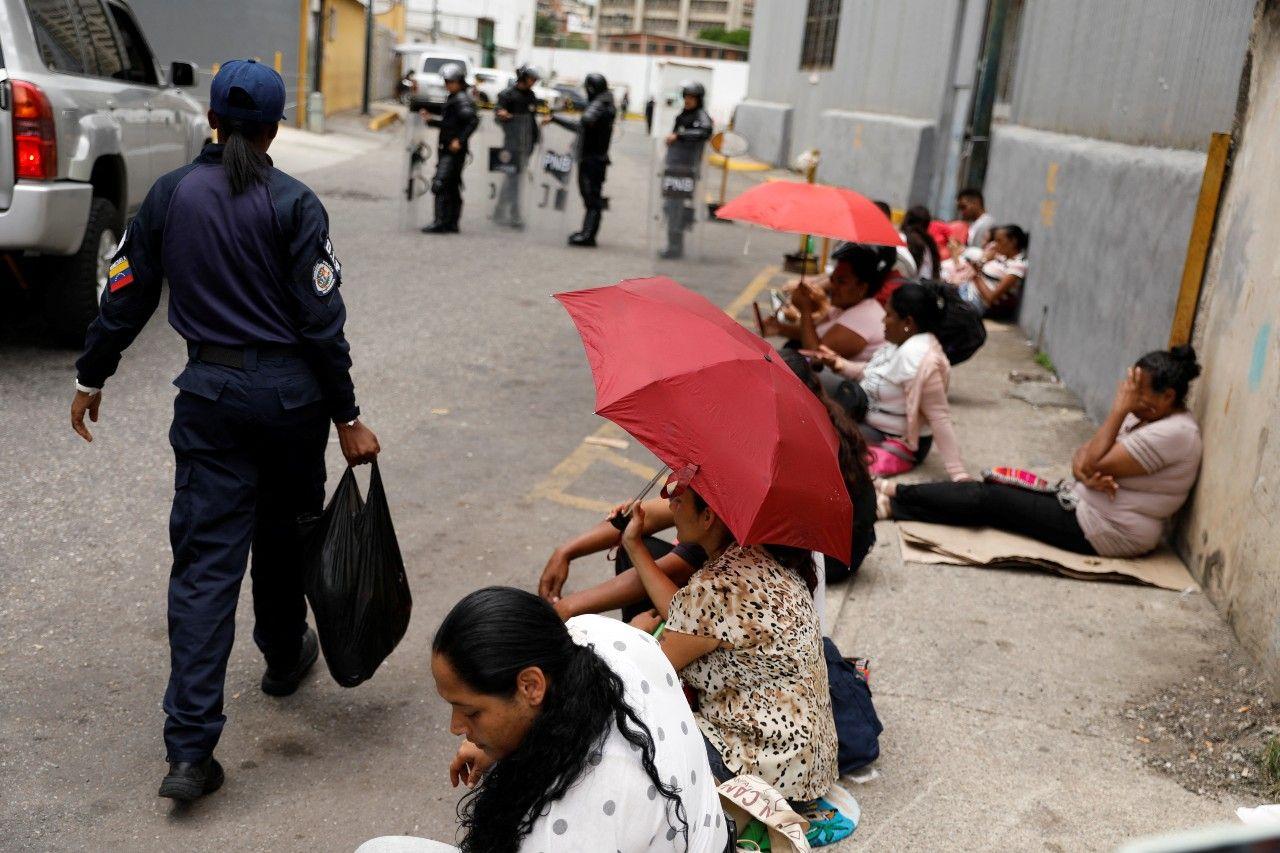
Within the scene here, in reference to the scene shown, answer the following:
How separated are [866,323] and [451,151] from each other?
752 cm

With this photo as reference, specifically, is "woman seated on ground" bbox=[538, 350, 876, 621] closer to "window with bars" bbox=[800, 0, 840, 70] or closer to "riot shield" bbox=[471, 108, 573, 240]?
"riot shield" bbox=[471, 108, 573, 240]

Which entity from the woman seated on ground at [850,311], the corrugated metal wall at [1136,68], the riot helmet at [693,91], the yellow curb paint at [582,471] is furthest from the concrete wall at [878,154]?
the yellow curb paint at [582,471]

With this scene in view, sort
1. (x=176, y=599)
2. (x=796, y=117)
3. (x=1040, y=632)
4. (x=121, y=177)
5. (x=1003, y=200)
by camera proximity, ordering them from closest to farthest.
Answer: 1. (x=176, y=599)
2. (x=1040, y=632)
3. (x=121, y=177)
4. (x=1003, y=200)
5. (x=796, y=117)

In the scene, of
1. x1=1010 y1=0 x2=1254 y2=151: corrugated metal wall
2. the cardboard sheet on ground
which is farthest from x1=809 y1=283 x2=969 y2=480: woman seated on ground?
x1=1010 y1=0 x2=1254 y2=151: corrugated metal wall

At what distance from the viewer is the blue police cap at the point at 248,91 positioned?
10.7 ft

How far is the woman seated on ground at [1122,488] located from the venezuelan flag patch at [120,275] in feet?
12.4

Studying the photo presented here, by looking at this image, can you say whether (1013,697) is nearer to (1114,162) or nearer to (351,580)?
(351,580)

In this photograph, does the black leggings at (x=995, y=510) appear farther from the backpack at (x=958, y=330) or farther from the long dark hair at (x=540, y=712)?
the long dark hair at (x=540, y=712)

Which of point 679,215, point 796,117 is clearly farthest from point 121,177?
point 796,117

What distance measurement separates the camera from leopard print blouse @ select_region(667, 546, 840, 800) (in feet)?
9.89

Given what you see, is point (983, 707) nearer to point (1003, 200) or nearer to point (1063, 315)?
point (1063, 315)

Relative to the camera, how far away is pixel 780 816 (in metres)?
2.84

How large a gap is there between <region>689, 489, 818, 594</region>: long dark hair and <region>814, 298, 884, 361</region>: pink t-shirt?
378 cm

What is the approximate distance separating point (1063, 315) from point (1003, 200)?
11.8ft
